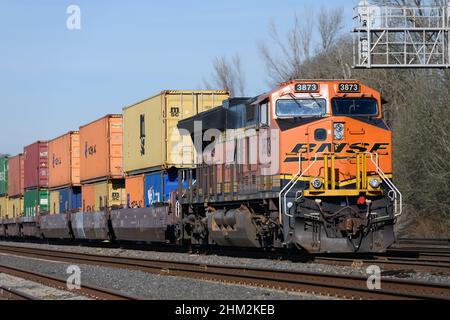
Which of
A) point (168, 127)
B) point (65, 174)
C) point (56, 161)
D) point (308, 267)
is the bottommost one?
point (308, 267)

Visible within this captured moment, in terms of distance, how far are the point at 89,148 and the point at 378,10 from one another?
13.8 meters

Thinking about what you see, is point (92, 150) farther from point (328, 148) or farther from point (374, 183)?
point (374, 183)

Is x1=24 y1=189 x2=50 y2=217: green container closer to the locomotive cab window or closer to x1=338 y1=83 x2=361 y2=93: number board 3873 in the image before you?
the locomotive cab window

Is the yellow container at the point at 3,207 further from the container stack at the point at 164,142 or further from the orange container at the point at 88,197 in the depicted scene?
the container stack at the point at 164,142

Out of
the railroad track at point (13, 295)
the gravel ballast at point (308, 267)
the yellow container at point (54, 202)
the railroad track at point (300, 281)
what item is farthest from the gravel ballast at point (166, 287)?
the yellow container at point (54, 202)

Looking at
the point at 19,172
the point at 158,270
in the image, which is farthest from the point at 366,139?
the point at 19,172

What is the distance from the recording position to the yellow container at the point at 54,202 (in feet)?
125

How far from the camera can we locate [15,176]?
44.8m

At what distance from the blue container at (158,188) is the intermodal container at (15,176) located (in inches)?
698

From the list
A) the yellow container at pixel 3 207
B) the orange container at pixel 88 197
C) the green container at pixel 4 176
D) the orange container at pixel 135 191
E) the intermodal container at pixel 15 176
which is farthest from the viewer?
the yellow container at pixel 3 207

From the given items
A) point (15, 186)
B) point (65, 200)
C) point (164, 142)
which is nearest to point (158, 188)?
point (164, 142)

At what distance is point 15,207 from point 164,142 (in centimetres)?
2277

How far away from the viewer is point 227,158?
67.3ft

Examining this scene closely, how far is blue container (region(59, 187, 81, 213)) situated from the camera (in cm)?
3566
